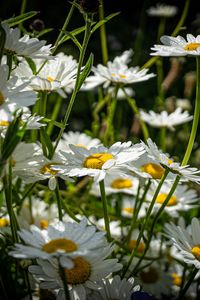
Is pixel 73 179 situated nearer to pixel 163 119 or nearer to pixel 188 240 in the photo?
pixel 188 240

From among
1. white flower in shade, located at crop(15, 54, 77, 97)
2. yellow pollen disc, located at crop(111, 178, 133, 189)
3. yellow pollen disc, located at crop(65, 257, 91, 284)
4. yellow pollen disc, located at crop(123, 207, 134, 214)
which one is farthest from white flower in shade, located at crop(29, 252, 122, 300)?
yellow pollen disc, located at crop(123, 207, 134, 214)

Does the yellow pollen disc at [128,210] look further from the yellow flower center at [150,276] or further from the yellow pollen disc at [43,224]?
the yellow pollen disc at [43,224]

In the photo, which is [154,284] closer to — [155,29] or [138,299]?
[138,299]

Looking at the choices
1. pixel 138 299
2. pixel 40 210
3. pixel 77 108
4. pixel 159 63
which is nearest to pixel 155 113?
pixel 159 63

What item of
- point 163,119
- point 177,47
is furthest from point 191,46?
point 163,119

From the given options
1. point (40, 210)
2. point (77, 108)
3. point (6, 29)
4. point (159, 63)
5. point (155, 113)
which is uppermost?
point (6, 29)

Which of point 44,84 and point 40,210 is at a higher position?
point 44,84

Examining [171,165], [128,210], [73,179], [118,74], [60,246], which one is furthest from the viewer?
[128,210]

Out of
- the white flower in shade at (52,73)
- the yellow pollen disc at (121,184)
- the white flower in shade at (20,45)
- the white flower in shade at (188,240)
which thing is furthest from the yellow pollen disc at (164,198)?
the white flower in shade at (20,45)
